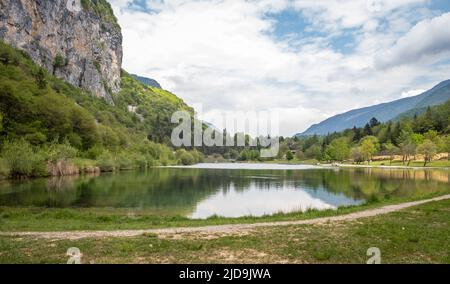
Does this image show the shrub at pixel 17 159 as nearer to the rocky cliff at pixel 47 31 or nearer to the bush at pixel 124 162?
the bush at pixel 124 162

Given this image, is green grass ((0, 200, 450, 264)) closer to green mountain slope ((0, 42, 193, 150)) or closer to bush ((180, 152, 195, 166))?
green mountain slope ((0, 42, 193, 150))

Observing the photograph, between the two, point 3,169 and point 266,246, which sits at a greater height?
point 3,169

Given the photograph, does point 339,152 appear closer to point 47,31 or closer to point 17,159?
point 47,31

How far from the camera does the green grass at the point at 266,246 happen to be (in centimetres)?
1309

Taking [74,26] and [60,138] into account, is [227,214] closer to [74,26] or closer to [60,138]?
[60,138]

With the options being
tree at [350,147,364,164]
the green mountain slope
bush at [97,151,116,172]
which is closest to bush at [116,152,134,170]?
bush at [97,151,116,172]

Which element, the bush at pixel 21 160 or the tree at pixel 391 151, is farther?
the tree at pixel 391 151

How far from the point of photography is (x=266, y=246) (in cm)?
1520

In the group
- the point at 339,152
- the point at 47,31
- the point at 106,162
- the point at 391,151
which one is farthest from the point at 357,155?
the point at 47,31

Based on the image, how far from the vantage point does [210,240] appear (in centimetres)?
1664

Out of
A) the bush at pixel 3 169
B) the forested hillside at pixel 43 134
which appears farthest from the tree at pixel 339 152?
the bush at pixel 3 169

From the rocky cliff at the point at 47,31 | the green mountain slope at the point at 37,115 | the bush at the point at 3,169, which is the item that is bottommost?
the bush at the point at 3,169

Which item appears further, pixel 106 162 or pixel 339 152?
pixel 339 152
